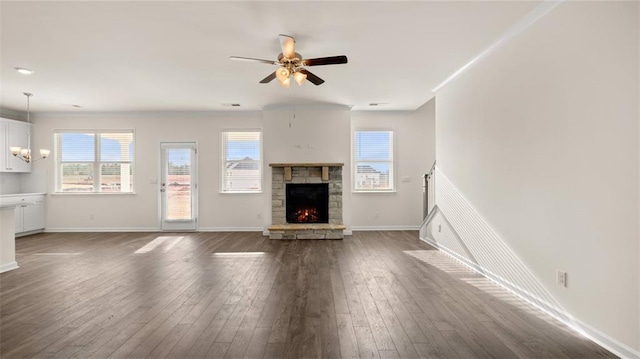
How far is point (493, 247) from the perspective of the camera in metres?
3.78

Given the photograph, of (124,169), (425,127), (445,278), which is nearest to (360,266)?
(445,278)

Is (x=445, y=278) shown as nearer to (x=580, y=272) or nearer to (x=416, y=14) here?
(x=580, y=272)

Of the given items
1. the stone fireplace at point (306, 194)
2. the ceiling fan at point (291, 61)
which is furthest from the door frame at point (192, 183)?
the ceiling fan at point (291, 61)

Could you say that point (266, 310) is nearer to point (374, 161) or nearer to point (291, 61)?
point (291, 61)

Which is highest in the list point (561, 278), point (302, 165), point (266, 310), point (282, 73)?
point (282, 73)

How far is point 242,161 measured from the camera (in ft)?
24.7

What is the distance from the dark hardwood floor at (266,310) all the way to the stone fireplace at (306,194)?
176 cm

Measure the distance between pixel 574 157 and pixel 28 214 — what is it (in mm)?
9333

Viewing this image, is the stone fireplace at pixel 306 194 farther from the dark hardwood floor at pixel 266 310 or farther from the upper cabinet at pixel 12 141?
the upper cabinet at pixel 12 141

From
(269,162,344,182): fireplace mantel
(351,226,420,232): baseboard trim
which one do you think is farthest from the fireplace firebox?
(351,226,420,232): baseboard trim

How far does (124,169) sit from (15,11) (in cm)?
508

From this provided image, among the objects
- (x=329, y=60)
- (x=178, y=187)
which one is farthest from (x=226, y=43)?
(x=178, y=187)

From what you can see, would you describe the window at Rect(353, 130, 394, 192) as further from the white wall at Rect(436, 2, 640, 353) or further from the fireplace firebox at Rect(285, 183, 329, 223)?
the white wall at Rect(436, 2, 640, 353)

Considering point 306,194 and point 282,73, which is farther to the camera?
point 306,194
